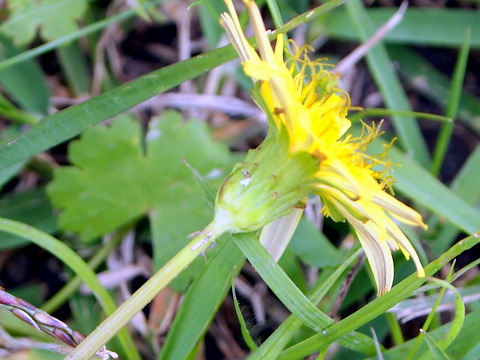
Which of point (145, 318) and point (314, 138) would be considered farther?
point (145, 318)

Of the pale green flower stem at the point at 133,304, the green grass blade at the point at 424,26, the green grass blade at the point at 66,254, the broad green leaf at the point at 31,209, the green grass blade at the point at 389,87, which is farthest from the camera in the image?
the green grass blade at the point at 424,26

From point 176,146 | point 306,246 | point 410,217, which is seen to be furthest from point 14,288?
point 410,217

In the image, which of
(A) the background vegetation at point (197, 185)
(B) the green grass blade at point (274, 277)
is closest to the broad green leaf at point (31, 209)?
(A) the background vegetation at point (197, 185)

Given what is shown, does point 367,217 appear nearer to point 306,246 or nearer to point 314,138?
point 314,138

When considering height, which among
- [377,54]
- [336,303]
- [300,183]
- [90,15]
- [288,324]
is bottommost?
[336,303]

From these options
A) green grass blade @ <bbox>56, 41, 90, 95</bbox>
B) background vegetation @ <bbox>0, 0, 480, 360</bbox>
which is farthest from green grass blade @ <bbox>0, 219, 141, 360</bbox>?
green grass blade @ <bbox>56, 41, 90, 95</bbox>

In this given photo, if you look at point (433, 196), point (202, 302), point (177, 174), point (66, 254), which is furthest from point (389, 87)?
point (66, 254)

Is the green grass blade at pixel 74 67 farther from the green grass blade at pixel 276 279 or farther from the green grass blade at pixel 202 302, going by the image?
the green grass blade at pixel 276 279

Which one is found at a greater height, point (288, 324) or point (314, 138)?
Answer: point (314, 138)

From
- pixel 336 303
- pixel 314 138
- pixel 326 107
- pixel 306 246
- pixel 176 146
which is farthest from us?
pixel 176 146
